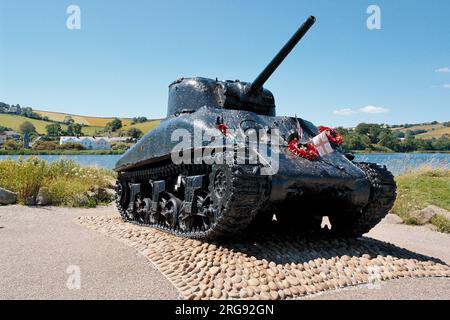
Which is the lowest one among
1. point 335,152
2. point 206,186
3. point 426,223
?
point 426,223

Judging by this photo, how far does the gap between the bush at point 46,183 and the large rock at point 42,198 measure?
0.27ft

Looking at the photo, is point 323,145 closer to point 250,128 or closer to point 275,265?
point 250,128

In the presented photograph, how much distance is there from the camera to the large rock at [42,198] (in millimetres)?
13531

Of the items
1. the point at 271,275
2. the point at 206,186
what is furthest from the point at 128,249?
the point at 271,275

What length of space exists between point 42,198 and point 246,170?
31.4 feet

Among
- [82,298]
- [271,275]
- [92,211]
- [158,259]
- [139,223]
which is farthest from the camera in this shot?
[92,211]

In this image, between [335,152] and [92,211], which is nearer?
[335,152]

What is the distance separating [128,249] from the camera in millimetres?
7176

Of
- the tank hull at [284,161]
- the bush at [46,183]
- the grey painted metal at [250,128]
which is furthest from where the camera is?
the bush at [46,183]

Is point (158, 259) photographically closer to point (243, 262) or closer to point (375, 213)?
point (243, 262)

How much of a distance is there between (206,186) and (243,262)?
1.62 metres

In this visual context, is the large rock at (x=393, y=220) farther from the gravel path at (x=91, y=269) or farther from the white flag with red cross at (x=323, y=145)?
the white flag with red cross at (x=323, y=145)

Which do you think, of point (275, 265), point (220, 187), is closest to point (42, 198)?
point (220, 187)

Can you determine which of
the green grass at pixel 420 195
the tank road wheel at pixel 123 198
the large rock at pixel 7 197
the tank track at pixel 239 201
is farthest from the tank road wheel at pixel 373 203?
the large rock at pixel 7 197
